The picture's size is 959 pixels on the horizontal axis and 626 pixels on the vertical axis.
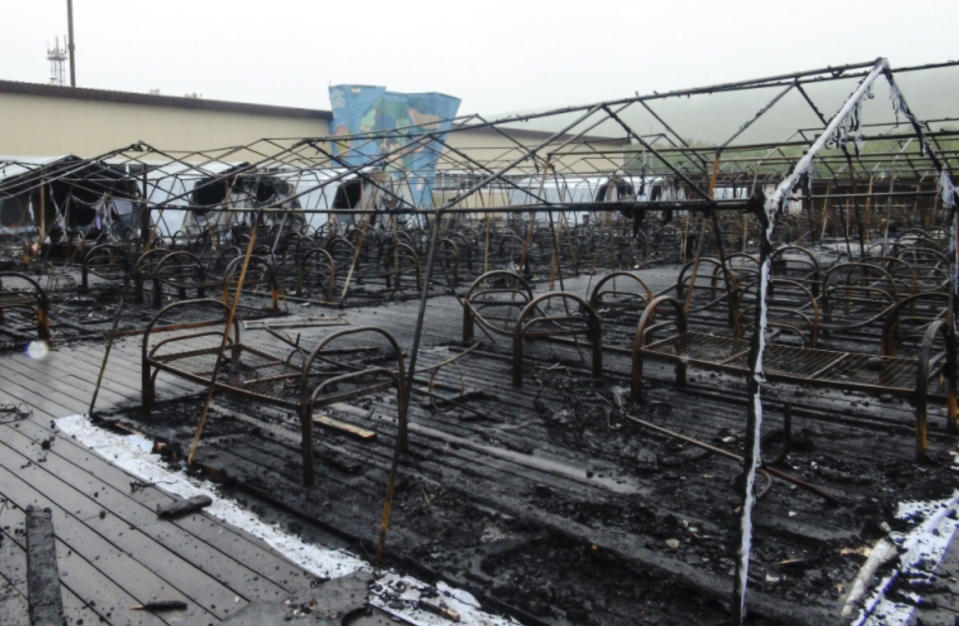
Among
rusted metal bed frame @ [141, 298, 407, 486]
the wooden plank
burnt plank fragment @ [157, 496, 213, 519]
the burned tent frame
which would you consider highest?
the burned tent frame

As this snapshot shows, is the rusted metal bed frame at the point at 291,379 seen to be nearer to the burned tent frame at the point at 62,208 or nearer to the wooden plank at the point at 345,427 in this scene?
the wooden plank at the point at 345,427

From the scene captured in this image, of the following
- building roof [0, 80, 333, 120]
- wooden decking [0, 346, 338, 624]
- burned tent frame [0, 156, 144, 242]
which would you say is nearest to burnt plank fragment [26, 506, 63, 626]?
wooden decking [0, 346, 338, 624]

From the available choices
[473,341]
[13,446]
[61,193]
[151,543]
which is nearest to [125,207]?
[61,193]

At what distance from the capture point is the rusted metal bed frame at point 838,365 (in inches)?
175

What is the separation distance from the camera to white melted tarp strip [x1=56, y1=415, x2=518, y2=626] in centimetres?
297

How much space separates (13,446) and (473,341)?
4.34 m

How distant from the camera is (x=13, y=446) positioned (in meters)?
4.87

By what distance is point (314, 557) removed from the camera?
134 inches

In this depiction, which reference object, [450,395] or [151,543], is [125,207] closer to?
[450,395]

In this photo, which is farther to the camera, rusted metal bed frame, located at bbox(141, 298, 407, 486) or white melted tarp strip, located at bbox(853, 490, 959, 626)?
rusted metal bed frame, located at bbox(141, 298, 407, 486)

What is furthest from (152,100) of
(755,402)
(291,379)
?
(755,402)

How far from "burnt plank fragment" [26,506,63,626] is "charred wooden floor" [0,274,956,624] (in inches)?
2.5

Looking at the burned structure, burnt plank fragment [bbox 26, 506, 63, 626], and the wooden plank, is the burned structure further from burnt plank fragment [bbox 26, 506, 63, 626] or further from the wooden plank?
A: burnt plank fragment [bbox 26, 506, 63, 626]

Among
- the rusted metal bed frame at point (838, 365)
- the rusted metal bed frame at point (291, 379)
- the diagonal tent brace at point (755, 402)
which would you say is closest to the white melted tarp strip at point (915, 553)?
the diagonal tent brace at point (755, 402)
